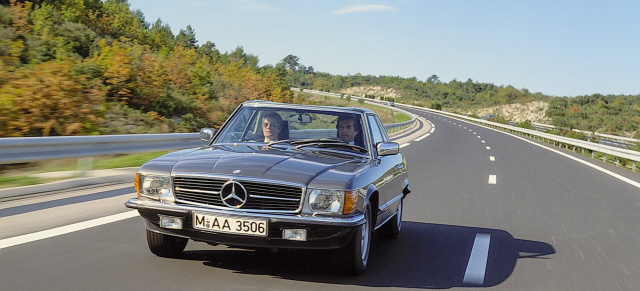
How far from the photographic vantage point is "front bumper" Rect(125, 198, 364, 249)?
16.6 ft

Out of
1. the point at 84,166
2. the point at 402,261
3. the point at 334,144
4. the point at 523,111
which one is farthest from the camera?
the point at 523,111

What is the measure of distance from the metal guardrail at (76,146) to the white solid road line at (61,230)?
2.09 m

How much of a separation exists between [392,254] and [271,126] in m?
1.68

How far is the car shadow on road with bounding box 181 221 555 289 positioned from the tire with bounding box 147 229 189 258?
108 millimetres

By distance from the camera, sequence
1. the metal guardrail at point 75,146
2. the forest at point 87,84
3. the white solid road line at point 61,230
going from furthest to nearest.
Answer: the forest at point 87,84 → the metal guardrail at point 75,146 → the white solid road line at point 61,230

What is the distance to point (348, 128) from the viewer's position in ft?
22.3

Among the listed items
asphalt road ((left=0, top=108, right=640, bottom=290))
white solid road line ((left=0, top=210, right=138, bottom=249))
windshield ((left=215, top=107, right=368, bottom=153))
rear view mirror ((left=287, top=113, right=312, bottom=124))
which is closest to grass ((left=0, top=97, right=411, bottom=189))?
asphalt road ((left=0, top=108, right=640, bottom=290))

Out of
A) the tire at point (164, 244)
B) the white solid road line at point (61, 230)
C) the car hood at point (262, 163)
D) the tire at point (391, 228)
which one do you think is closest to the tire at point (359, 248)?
the car hood at point (262, 163)

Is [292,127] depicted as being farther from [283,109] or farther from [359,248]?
[359,248]

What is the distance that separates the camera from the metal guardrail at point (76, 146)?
30.3 ft

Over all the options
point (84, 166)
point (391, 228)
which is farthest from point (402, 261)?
point (84, 166)

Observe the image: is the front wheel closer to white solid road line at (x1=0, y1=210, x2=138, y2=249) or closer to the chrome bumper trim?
the chrome bumper trim

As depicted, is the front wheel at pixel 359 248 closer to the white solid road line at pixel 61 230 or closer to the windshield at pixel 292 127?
the windshield at pixel 292 127

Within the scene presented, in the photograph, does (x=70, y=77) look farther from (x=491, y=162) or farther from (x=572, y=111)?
(x=572, y=111)
